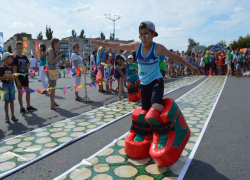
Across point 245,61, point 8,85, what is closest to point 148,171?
point 8,85

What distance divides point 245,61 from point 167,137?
15.1 metres

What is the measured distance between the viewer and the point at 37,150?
3.40 m

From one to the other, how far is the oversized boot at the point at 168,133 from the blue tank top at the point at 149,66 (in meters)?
0.50

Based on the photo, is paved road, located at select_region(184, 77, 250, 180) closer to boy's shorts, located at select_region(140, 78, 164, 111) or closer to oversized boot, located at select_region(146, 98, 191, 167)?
oversized boot, located at select_region(146, 98, 191, 167)

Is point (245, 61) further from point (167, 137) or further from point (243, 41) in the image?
point (243, 41)

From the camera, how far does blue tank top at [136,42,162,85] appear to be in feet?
9.96

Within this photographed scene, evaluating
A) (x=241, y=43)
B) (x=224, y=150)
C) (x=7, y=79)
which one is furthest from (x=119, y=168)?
(x=241, y=43)

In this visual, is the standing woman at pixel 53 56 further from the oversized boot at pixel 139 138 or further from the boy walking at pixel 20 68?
the oversized boot at pixel 139 138

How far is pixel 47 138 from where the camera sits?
390cm

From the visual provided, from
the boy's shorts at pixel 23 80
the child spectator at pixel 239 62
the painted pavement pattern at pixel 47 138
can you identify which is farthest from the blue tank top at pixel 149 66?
the child spectator at pixel 239 62

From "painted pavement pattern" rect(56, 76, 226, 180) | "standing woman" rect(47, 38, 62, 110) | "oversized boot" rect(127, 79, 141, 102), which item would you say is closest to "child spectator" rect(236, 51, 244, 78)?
"oversized boot" rect(127, 79, 141, 102)

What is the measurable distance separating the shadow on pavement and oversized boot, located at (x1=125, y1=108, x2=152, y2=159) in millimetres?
680

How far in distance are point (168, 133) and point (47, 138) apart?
2441 millimetres

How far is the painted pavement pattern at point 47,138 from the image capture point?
3.09 metres
